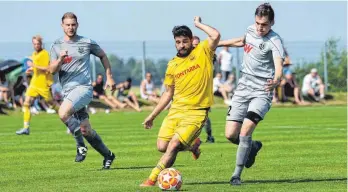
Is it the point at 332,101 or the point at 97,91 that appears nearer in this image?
the point at 97,91

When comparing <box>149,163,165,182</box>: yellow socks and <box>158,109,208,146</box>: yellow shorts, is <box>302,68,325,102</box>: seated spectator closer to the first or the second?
<box>158,109,208,146</box>: yellow shorts

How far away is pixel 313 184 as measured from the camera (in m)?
13.1

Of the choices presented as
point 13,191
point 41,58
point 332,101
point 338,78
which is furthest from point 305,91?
point 13,191

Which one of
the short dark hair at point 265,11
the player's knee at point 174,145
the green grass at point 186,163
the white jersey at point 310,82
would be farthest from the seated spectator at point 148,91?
the player's knee at point 174,145

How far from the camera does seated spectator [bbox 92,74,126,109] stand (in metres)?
41.4

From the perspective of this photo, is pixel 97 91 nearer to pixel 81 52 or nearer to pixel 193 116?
pixel 81 52

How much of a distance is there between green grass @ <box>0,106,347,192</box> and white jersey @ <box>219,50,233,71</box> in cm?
1608

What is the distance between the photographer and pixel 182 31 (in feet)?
41.8

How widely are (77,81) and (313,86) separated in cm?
2969

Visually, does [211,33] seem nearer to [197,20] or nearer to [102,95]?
[197,20]

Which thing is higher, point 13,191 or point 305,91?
point 13,191

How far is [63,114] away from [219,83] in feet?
88.7

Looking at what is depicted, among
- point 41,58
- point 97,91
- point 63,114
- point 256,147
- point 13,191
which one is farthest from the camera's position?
point 97,91

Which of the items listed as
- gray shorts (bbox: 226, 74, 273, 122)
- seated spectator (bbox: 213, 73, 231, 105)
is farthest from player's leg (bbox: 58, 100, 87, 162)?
seated spectator (bbox: 213, 73, 231, 105)
